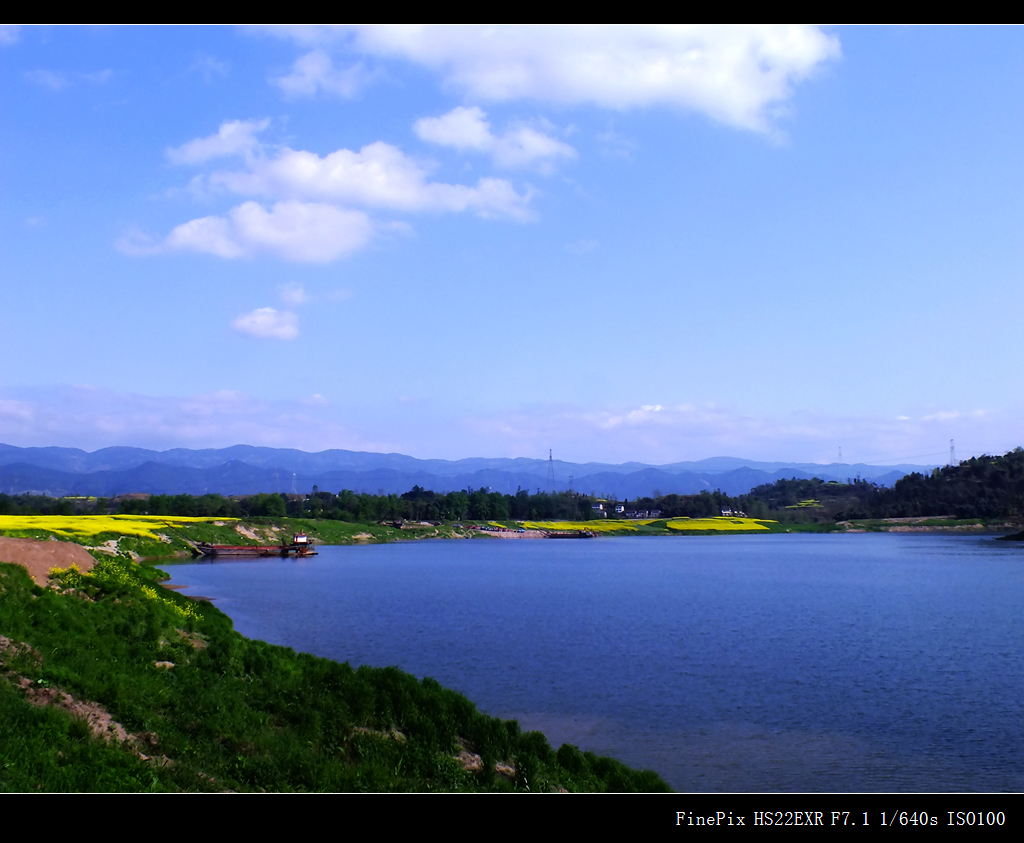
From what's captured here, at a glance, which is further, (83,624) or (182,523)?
(182,523)

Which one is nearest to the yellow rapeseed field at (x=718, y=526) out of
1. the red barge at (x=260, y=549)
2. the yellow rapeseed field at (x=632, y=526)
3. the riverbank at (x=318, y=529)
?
the yellow rapeseed field at (x=632, y=526)

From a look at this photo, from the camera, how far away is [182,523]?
356 ft

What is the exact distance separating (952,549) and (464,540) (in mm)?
92933

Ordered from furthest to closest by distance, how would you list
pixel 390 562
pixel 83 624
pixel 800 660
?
pixel 390 562 < pixel 800 660 < pixel 83 624

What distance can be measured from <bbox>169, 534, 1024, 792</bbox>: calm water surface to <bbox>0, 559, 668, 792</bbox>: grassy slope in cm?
416

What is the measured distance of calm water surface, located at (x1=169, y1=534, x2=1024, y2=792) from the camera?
18.3m

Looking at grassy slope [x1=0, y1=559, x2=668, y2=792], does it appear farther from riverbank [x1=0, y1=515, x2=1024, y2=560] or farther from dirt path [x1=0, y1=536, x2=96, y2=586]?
riverbank [x1=0, y1=515, x2=1024, y2=560]

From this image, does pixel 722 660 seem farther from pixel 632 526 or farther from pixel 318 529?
pixel 632 526

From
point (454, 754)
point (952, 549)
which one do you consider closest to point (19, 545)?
point (454, 754)

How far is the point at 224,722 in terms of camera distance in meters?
13.7

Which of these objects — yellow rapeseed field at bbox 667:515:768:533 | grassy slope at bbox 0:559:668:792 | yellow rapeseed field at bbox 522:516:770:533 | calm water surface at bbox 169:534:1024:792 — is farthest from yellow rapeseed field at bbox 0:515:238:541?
yellow rapeseed field at bbox 667:515:768:533
